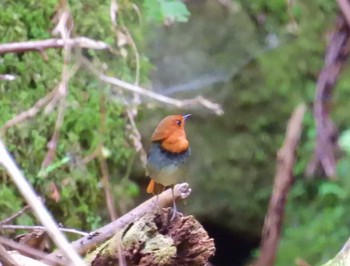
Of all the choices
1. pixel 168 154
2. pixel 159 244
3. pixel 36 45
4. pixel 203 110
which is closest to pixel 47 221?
pixel 159 244

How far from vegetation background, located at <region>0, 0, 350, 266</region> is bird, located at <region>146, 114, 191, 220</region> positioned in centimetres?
63

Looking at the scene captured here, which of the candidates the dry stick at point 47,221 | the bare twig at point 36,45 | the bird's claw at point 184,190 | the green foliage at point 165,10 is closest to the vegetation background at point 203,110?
the green foliage at point 165,10

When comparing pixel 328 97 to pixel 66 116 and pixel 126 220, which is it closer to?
pixel 66 116

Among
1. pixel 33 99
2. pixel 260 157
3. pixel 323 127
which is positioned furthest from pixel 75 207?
pixel 260 157

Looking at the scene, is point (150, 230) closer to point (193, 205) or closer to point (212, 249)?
point (212, 249)

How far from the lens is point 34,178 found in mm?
1667

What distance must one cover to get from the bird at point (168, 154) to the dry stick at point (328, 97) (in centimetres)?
→ 78

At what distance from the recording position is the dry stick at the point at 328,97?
5.90 feet

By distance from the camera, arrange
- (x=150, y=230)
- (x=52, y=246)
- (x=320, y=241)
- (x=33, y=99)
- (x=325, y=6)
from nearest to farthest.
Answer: (x=150, y=230), (x=52, y=246), (x=33, y=99), (x=320, y=241), (x=325, y=6)

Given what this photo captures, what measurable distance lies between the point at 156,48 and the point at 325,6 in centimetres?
50

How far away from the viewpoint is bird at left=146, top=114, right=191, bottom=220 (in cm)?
100

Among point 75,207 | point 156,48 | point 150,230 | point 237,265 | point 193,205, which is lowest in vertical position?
point 237,265

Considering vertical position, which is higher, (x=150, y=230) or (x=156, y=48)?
(x=150, y=230)

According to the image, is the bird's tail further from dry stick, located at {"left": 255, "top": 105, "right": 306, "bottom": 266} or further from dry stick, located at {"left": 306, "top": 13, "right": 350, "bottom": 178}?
dry stick, located at {"left": 306, "top": 13, "right": 350, "bottom": 178}
